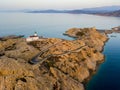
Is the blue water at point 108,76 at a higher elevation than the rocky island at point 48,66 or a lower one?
lower

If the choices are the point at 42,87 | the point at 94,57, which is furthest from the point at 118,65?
the point at 42,87

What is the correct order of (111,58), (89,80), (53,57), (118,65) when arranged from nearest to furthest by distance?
(89,80), (53,57), (118,65), (111,58)

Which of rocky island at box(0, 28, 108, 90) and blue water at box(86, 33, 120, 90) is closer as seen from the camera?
rocky island at box(0, 28, 108, 90)

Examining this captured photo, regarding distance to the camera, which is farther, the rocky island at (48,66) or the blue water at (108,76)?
the blue water at (108,76)

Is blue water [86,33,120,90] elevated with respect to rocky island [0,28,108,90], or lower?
lower

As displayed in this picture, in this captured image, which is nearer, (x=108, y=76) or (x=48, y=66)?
(x=48, y=66)

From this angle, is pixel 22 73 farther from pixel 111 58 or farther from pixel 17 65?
pixel 111 58

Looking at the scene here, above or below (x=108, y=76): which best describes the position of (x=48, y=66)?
above

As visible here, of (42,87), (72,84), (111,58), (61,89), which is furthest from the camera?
(111,58)
